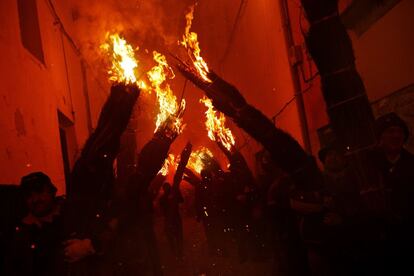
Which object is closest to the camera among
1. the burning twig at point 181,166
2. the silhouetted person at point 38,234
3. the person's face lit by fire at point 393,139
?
the silhouetted person at point 38,234

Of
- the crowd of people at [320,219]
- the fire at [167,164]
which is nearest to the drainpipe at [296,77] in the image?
the fire at [167,164]

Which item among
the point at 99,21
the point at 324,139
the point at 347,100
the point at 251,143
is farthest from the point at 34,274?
the point at 251,143

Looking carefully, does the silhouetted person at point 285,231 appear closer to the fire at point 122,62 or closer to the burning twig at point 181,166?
the fire at point 122,62

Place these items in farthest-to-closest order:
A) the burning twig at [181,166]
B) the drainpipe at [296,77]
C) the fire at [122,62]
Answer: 1. the burning twig at [181,166]
2. the drainpipe at [296,77]
3. the fire at [122,62]

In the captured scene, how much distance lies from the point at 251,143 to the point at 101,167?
13679 millimetres

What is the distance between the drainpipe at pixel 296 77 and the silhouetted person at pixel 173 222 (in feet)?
13.6

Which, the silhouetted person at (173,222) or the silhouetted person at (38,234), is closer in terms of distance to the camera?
the silhouetted person at (38,234)

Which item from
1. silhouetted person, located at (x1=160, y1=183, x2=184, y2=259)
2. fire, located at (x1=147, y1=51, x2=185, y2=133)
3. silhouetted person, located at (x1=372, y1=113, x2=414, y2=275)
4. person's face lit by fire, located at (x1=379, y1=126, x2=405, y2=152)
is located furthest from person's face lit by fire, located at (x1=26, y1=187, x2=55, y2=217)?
silhouetted person, located at (x1=160, y1=183, x2=184, y2=259)

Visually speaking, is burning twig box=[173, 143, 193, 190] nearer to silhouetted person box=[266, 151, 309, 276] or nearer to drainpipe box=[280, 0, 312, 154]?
drainpipe box=[280, 0, 312, 154]

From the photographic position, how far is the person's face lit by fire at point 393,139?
429 centimetres

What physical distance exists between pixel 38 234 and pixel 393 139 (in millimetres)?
3763

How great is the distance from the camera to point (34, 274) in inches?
150

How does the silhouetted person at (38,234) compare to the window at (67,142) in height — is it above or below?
below

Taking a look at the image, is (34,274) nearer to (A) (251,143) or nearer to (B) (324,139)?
(B) (324,139)
